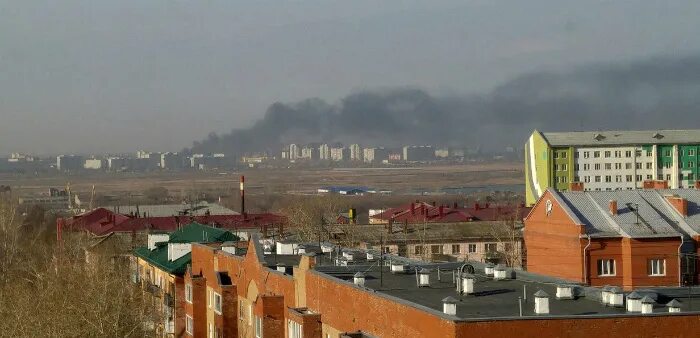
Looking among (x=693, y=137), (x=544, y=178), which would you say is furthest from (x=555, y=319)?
(x=693, y=137)

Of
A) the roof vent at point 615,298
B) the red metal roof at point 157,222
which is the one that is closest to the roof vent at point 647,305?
the roof vent at point 615,298

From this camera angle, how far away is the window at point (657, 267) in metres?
32.4

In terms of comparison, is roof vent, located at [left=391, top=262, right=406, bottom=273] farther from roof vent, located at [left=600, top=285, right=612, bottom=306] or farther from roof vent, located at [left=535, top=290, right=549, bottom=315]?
roof vent, located at [left=535, top=290, right=549, bottom=315]

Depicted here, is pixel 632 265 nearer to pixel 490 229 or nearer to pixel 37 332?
pixel 37 332

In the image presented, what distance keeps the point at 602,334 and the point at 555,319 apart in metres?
0.56

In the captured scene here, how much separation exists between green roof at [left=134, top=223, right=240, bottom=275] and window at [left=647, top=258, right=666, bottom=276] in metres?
11.6

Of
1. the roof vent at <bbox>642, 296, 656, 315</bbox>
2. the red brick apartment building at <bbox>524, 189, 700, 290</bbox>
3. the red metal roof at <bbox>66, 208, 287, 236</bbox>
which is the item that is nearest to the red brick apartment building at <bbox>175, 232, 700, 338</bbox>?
the roof vent at <bbox>642, 296, 656, 315</bbox>

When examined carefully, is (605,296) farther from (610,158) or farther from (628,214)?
(610,158)

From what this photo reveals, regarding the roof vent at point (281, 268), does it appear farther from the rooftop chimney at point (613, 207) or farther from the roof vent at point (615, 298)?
the rooftop chimney at point (613, 207)

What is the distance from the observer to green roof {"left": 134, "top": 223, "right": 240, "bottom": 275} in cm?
3294

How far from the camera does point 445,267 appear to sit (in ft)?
75.2

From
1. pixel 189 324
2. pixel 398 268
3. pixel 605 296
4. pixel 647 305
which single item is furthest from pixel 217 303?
pixel 647 305

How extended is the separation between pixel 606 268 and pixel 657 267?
1352mm

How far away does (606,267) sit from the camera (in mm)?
32875
